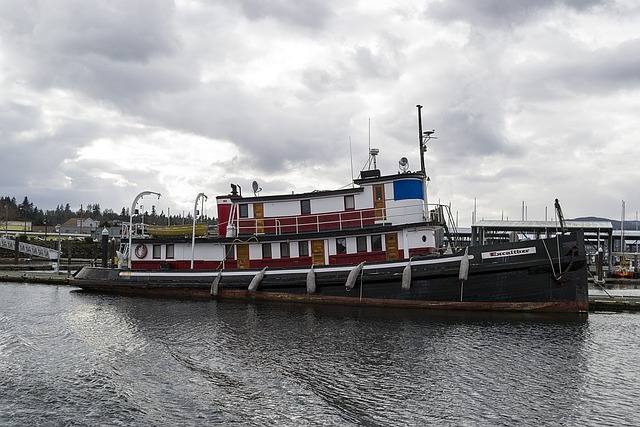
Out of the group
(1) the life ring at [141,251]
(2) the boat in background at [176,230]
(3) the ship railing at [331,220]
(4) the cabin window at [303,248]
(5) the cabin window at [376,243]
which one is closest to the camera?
(5) the cabin window at [376,243]

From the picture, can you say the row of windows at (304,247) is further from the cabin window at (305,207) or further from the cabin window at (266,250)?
the cabin window at (305,207)

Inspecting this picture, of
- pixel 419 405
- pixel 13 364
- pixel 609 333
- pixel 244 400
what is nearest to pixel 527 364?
pixel 419 405

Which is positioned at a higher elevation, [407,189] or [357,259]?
[407,189]

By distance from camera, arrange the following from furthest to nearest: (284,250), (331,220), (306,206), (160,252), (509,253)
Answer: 1. (160,252)
2. (306,206)
3. (284,250)
4. (331,220)
5. (509,253)

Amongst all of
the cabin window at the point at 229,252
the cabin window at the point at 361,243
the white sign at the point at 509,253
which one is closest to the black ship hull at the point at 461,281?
the white sign at the point at 509,253

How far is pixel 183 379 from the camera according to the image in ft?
37.2

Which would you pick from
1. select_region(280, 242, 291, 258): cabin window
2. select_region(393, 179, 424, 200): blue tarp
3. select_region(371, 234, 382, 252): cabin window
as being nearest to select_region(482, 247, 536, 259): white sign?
select_region(393, 179, 424, 200): blue tarp

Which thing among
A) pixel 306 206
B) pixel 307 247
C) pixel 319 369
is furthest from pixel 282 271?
pixel 319 369

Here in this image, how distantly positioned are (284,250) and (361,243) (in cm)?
390

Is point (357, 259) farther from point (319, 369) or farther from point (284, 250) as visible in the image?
point (319, 369)

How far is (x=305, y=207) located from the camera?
965 inches

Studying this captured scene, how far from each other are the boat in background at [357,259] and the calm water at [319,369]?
4.42 ft

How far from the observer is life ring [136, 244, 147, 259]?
27031 mm

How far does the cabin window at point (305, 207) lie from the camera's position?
24469 millimetres
